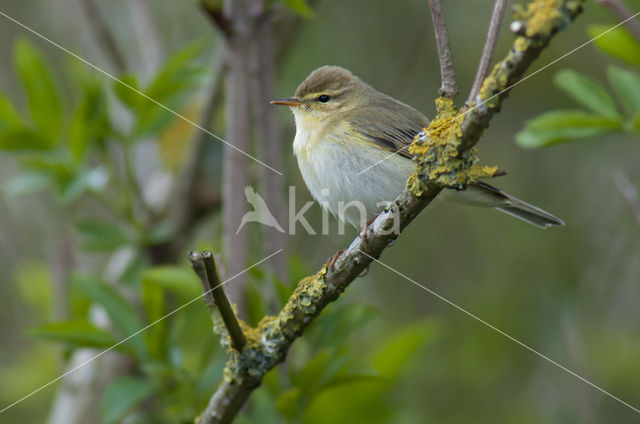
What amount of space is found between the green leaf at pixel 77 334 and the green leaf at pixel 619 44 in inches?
86.0

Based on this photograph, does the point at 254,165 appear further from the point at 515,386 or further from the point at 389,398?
the point at 515,386

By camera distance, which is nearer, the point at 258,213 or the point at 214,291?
the point at 214,291

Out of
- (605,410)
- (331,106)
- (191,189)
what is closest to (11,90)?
(191,189)

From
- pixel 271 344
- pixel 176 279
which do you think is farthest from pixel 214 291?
pixel 176 279

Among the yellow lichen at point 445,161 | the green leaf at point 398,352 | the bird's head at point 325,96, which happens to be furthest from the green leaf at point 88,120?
the yellow lichen at point 445,161

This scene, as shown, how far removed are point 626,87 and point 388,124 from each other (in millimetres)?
999

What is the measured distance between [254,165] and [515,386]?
8.16 ft

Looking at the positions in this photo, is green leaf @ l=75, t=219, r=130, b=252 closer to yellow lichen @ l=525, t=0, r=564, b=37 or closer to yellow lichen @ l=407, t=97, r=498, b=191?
yellow lichen @ l=407, t=97, r=498, b=191

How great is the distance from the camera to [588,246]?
4.86 meters

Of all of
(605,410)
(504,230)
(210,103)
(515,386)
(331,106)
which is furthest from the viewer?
(504,230)

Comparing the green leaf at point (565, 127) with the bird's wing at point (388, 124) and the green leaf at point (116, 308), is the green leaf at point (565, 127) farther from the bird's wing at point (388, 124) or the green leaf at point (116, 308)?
the green leaf at point (116, 308)

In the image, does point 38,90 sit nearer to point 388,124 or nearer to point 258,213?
point 258,213

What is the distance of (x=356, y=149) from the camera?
2.93 meters

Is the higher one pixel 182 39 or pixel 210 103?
pixel 182 39
